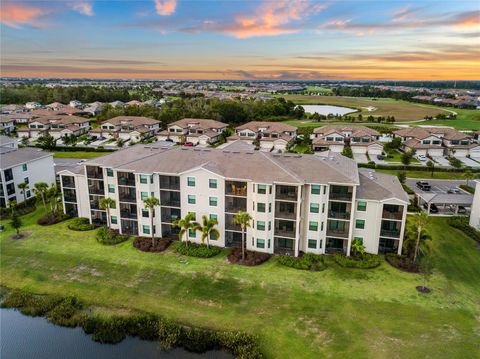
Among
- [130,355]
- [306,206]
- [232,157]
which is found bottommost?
[130,355]

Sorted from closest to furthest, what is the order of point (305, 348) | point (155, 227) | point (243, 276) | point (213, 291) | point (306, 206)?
point (305, 348)
point (213, 291)
point (243, 276)
point (306, 206)
point (155, 227)

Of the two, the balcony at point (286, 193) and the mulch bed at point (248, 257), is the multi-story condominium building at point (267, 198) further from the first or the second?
the mulch bed at point (248, 257)

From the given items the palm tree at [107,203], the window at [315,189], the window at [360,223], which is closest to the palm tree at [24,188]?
the palm tree at [107,203]

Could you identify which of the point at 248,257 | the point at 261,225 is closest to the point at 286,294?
the point at 248,257

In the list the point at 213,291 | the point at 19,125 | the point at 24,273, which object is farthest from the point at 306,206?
the point at 19,125

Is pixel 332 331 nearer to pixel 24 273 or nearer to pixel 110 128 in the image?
pixel 24 273

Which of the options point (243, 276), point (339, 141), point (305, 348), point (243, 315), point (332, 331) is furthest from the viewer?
point (339, 141)

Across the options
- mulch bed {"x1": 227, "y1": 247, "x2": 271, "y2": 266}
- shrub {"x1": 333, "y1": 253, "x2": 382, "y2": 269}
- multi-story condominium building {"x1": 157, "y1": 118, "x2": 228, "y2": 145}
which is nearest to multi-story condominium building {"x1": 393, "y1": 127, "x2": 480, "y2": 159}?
multi-story condominium building {"x1": 157, "y1": 118, "x2": 228, "y2": 145}

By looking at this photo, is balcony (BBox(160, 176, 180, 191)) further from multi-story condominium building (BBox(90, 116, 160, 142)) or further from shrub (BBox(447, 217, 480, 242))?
multi-story condominium building (BBox(90, 116, 160, 142))
